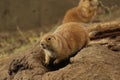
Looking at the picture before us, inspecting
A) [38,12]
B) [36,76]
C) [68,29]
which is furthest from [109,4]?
[36,76]

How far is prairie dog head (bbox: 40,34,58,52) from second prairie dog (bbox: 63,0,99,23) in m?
3.99

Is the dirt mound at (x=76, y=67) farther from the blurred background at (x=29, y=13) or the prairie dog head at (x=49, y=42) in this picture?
the blurred background at (x=29, y=13)

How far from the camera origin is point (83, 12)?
10547 millimetres

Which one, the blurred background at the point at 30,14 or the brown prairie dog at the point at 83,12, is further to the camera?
the blurred background at the point at 30,14

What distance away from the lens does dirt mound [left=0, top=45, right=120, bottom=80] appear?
17.9ft

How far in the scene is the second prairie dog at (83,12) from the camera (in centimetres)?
1046

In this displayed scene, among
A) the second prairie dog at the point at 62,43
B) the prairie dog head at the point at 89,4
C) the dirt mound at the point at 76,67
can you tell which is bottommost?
the dirt mound at the point at 76,67

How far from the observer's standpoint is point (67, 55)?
21.0 feet

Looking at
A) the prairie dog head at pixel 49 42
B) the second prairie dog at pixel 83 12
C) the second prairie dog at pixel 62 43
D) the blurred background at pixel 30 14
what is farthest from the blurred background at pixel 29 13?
the prairie dog head at pixel 49 42

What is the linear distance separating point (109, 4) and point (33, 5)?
120 inches

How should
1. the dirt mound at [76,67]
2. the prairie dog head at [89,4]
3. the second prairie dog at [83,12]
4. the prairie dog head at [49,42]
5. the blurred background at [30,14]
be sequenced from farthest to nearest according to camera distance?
1. the blurred background at [30,14]
2. the prairie dog head at [89,4]
3. the second prairie dog at [83,12]
4. the prairie dog head at [49,42]
5. the dirt mound at [76,67]

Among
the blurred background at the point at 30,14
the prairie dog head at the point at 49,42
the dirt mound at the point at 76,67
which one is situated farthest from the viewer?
the blurred background at the point at 30,14

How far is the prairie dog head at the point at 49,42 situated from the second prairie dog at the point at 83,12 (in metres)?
3.99

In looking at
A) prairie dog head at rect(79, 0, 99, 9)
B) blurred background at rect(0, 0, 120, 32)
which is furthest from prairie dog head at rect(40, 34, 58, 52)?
blurred background at rect(0, 0, 120, 32)
